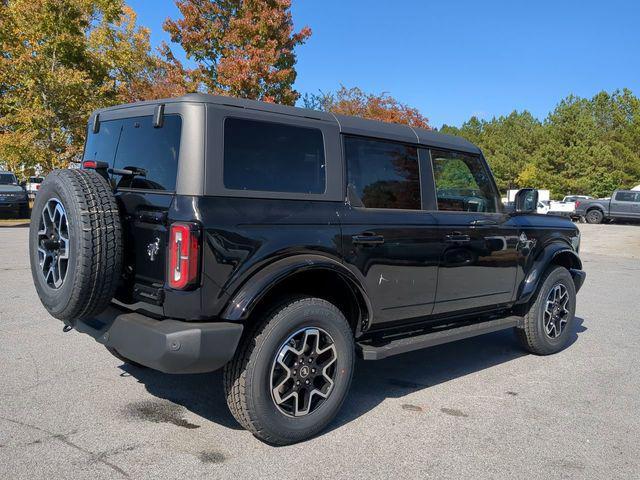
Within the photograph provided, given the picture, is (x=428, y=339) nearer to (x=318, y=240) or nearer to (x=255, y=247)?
(x=318, y=240)

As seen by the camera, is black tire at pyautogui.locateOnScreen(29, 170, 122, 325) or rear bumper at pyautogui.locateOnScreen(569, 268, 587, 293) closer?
black tire at pyautogui.locateOnScreen(29, 170, 122, 325)

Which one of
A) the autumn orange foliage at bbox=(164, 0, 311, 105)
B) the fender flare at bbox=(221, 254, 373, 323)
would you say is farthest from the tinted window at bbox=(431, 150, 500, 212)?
the autumn orange foliage at bbox=(164, 0, 311, 105)

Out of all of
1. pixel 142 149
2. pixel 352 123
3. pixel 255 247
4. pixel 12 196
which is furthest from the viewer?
pixel 12 196

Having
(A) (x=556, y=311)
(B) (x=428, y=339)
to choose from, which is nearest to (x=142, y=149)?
(B) (x=428, y=339)

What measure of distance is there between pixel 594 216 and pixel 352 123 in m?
30.9

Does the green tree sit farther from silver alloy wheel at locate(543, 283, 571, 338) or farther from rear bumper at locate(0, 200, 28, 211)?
silver alloy wheel at locate(543, 283, 571, 338)

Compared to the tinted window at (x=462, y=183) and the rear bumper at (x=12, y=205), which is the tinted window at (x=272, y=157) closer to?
the tinted window at (x=462, y=183)

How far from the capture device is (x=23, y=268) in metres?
9.46

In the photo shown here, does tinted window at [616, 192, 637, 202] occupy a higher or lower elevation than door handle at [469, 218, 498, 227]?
higher

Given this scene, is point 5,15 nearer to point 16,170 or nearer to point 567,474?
point 16,170

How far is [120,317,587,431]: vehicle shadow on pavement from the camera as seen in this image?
12.9 ft

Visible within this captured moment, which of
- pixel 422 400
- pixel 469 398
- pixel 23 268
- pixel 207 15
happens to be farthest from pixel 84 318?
pixel 207 15

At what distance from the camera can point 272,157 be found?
11.5 feet

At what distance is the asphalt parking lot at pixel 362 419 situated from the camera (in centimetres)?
311
